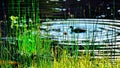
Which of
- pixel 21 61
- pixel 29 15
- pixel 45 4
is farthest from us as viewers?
pixel 45 4

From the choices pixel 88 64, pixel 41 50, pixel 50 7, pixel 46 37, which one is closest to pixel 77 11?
pixel 50 7

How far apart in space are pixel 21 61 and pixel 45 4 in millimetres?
6783

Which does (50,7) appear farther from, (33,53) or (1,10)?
(33,53)

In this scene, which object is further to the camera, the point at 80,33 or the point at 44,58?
the point at 80,33

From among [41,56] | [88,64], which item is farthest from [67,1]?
[88,64]

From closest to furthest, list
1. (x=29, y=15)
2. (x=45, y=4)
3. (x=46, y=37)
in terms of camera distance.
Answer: (x=46, y=37), (x=29, y=15), (x=45, y=4)

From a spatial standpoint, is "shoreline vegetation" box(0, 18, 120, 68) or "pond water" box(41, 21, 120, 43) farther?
"pond water" box(41, 21, 120, 43)

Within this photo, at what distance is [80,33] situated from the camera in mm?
8508

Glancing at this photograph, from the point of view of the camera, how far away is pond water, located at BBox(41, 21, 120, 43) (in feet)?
25.1

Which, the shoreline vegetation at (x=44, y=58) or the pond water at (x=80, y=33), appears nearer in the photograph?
the shoreline vegetation at (x=44, y=58)

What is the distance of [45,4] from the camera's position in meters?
12.9

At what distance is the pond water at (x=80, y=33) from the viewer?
7.66 m

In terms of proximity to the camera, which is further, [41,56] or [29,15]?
[29,15]

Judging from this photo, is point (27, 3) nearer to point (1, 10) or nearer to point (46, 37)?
point (1, 10)
